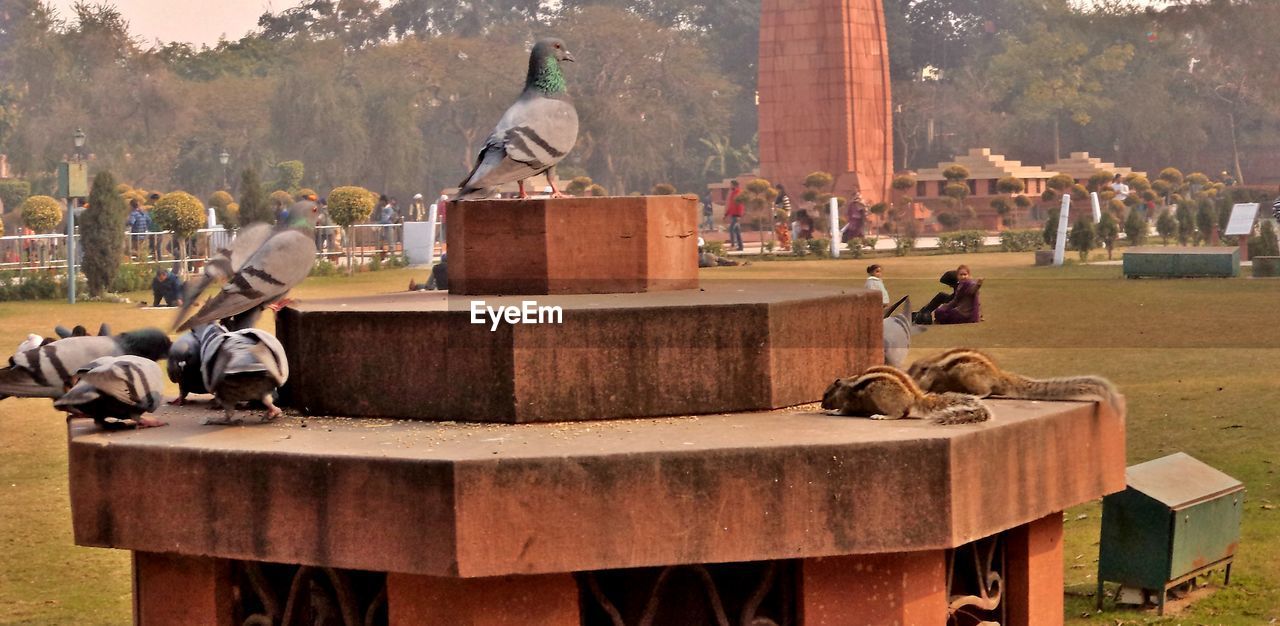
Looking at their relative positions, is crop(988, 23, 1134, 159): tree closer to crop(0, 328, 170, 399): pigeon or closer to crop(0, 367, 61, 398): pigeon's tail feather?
crop(0, 328, 170, 399): pigeon

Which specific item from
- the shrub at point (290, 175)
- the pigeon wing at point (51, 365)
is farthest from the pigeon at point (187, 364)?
the shrub at point (290, 175)

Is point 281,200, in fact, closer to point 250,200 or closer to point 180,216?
point 180,216

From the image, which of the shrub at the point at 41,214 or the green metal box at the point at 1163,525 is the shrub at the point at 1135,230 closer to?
the shrub at the point at 41,214

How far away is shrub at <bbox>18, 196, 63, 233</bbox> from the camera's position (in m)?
20.4

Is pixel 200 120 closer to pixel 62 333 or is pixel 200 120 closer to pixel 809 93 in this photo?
pixel 809 93

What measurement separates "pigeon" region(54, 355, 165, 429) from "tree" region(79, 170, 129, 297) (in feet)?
45.9

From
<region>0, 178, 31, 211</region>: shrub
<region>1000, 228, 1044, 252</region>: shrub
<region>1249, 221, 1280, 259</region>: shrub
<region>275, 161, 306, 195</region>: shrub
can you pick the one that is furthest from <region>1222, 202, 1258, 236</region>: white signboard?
<region>0, 178, 31, 211</region>: shrub

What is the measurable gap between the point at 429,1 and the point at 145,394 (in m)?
35.9

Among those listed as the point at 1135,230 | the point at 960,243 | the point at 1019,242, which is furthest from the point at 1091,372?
the point at 960,243

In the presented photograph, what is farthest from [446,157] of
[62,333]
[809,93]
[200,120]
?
[62,333]

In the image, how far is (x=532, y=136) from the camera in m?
4.52

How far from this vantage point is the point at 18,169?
37.6m

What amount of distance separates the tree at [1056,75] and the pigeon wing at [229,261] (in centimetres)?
4241

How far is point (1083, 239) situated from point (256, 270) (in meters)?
→ 17.8
